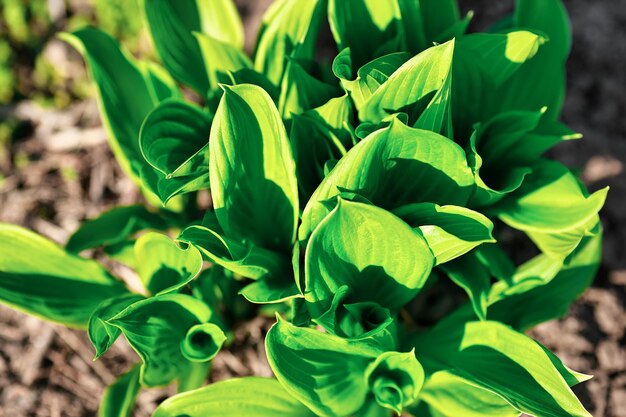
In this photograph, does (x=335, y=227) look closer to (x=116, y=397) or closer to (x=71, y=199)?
(x=116, y=397)

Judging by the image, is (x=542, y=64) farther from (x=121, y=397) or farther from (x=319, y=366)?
(x=121, y=397)

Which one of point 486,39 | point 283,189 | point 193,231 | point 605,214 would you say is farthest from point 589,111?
point 193,231

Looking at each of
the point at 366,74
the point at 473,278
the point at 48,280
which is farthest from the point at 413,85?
the point at 48,280

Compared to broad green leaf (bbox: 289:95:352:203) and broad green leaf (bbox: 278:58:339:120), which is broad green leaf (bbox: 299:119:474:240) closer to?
broad green leaf (bbox: 289:95:352:203)

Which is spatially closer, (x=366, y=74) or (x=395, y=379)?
Result: (x=366, y=74)

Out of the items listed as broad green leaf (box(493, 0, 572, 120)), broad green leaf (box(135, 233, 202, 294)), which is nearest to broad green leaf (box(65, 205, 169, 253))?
broad green leaf (box(135, 233, 202, 294))

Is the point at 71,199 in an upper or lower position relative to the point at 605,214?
upper
